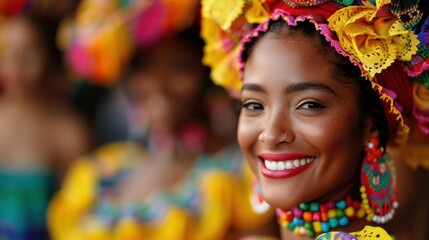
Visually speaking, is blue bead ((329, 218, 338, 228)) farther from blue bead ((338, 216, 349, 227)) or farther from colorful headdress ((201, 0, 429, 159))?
colorful headdress ((201, 0, 429, 159))

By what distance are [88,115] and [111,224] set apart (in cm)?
96

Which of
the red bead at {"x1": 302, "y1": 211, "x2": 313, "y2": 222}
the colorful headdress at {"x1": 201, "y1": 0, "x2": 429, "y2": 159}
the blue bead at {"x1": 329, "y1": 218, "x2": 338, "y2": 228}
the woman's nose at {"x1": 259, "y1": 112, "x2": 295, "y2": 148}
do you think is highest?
the colorful headdress at {"x1": 201, "y1": 0, "x2": 429, "y2": 159}

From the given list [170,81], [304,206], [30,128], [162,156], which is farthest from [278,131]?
[30,128]

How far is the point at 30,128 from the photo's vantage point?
2.96m

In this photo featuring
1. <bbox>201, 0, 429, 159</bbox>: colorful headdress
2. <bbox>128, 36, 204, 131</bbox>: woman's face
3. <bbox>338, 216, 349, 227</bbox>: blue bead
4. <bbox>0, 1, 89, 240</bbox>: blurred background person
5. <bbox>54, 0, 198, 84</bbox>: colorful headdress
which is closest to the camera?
<bbox>201, 0, 429, 159</bbox>: colorful headdress

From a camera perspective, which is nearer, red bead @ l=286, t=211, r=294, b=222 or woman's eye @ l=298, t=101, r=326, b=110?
woman's eye @ l=298, t=101, r=326, b=110

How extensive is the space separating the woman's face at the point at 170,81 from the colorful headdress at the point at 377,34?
0.86 m

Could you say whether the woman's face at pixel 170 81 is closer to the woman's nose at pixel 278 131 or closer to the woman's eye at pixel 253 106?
the woman's eye at pixel 253 106

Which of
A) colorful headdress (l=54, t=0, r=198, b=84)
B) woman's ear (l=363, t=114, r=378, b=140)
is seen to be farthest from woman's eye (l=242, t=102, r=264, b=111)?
colorful headdress (l=54, t=0, r=198, b=84)

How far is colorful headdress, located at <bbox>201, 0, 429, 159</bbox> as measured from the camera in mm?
1404

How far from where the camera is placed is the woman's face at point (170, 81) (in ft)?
8.11

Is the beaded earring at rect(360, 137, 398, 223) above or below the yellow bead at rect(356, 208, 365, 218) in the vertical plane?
above

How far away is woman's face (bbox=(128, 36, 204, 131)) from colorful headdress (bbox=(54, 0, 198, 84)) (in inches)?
2.7

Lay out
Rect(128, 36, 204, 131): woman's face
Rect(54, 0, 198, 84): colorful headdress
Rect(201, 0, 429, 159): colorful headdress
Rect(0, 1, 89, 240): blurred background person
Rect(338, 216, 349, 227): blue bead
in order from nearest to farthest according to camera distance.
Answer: Rect(201, 0, 429, 159): colorful headdress < Rect(338, 216, 349, 227): blue bead < Rect(54, 0, 198, 84): colorful headdress < Rect(128, 36, 204, 131): woman's face < Rect(0, 1, 89, 240): blurred background person
